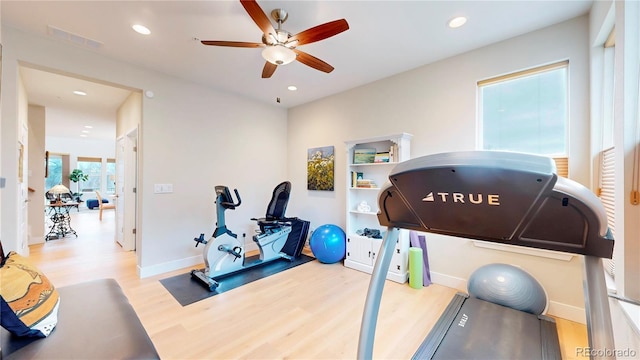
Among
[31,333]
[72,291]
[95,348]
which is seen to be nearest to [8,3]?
[72,291]

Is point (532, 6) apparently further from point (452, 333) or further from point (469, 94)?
point (452, 333)

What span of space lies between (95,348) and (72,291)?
0.79m

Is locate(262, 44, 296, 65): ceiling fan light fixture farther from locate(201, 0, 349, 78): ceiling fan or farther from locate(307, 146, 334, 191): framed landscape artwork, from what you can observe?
locate(307, 146, 334, 191): framed landscape artwork

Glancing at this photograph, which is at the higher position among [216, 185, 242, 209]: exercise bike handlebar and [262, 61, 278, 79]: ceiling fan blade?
[262, 61, 278, 79]: ceiling fan blade

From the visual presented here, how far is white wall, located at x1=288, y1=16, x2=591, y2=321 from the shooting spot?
88.6 inches

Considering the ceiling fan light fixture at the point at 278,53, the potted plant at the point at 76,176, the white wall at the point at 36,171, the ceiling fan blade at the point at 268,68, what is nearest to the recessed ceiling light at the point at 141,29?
the ceiling fan blade at the point at 268,68

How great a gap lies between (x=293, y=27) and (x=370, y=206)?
2482 millimetres

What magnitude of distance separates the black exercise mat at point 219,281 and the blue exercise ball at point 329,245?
0.33m

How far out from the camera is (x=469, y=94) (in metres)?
2.84

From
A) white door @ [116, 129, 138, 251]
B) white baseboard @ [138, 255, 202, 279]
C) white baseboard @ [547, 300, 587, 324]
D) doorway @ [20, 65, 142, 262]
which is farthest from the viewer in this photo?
white door @ [116, 129, 138, 251]

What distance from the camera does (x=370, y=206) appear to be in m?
3.69

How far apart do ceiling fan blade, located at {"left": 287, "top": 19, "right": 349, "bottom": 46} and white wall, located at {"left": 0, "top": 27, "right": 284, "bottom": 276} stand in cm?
227

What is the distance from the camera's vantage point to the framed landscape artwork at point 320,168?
13.9ft

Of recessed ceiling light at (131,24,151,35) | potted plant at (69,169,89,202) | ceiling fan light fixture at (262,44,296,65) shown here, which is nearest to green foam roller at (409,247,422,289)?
ceiling fan light fixture at (262,44,296,65)
